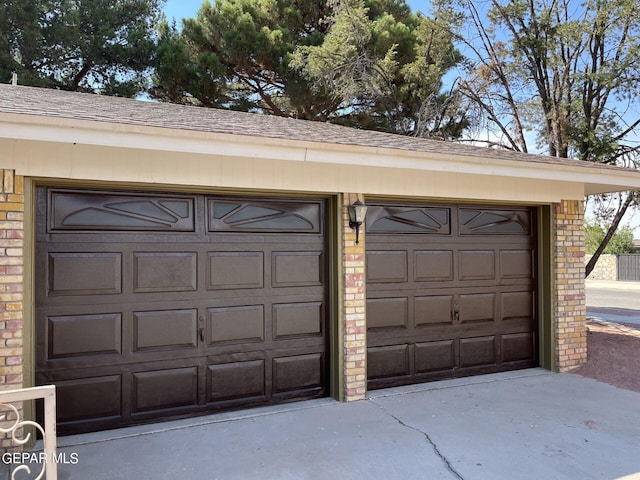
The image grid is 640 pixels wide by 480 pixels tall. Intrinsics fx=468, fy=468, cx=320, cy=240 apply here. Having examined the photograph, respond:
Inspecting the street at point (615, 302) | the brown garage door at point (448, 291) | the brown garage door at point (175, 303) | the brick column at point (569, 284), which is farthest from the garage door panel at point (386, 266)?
the street at point (615, 302)

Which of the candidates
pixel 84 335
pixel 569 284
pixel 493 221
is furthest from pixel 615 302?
pixel 84 335

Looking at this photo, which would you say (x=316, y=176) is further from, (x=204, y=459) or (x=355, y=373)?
(x=204, y=459)

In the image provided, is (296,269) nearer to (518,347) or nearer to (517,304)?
(517,304)

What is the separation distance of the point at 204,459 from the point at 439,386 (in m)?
2.94

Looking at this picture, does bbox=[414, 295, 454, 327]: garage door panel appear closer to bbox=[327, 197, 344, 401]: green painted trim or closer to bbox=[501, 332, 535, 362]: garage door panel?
bbox=[501, 332, 535, 362]: garage door panel

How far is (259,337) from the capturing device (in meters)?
4.80

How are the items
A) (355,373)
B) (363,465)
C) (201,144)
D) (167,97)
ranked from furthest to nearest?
A: (167,97), (355,373), (201,144), (363,465)

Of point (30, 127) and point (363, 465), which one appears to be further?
point (363, 465)

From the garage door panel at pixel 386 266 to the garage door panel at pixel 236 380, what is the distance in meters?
1.57

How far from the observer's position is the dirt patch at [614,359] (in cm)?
576

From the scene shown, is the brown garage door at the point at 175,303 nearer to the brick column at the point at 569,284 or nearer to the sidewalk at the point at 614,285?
the brick column at the point at 569,284

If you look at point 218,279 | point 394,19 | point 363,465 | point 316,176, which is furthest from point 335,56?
point 363,465

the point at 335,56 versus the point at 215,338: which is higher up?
the point at 335,56

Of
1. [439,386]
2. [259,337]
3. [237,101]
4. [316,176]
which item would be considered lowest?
[439,386]
